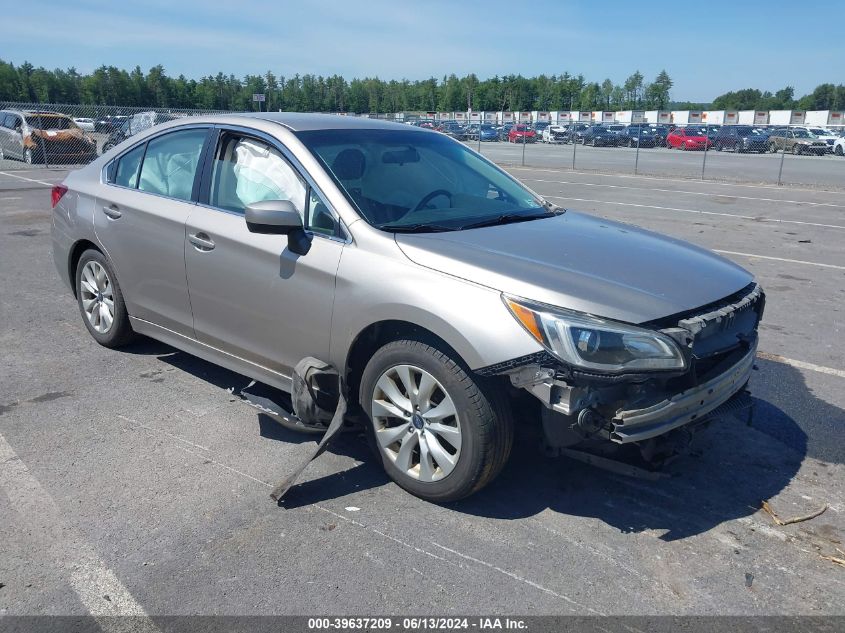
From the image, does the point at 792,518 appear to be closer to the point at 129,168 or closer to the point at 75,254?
the point at 129,168

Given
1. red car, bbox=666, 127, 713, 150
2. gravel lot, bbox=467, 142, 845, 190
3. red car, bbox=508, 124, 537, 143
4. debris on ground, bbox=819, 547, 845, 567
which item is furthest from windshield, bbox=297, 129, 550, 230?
red car, bbox=508, 124, 537, 143

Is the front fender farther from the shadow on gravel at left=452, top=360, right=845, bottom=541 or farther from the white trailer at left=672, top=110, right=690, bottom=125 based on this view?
the white trailer at left=672, top=110, right=690, bottom=125

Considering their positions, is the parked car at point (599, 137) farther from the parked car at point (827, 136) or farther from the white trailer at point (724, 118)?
the white trailer at point (724, 118)

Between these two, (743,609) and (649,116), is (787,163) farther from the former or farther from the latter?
(649,116)

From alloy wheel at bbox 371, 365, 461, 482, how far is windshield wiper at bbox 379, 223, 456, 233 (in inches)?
28.6

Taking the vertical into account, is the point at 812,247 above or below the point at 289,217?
below

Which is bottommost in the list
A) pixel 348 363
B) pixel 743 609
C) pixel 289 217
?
pixel 743 609

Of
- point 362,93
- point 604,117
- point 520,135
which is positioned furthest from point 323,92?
point 520,135

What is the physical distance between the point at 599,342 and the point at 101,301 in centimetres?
395

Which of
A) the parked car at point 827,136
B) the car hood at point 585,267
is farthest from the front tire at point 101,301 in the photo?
the parked car at point 827,136

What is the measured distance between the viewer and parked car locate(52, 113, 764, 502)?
9.91 feet

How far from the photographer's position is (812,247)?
1057 cm

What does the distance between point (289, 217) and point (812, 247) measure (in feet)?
30.9

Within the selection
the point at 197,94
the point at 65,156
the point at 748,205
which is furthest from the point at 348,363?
the point at 197,94
